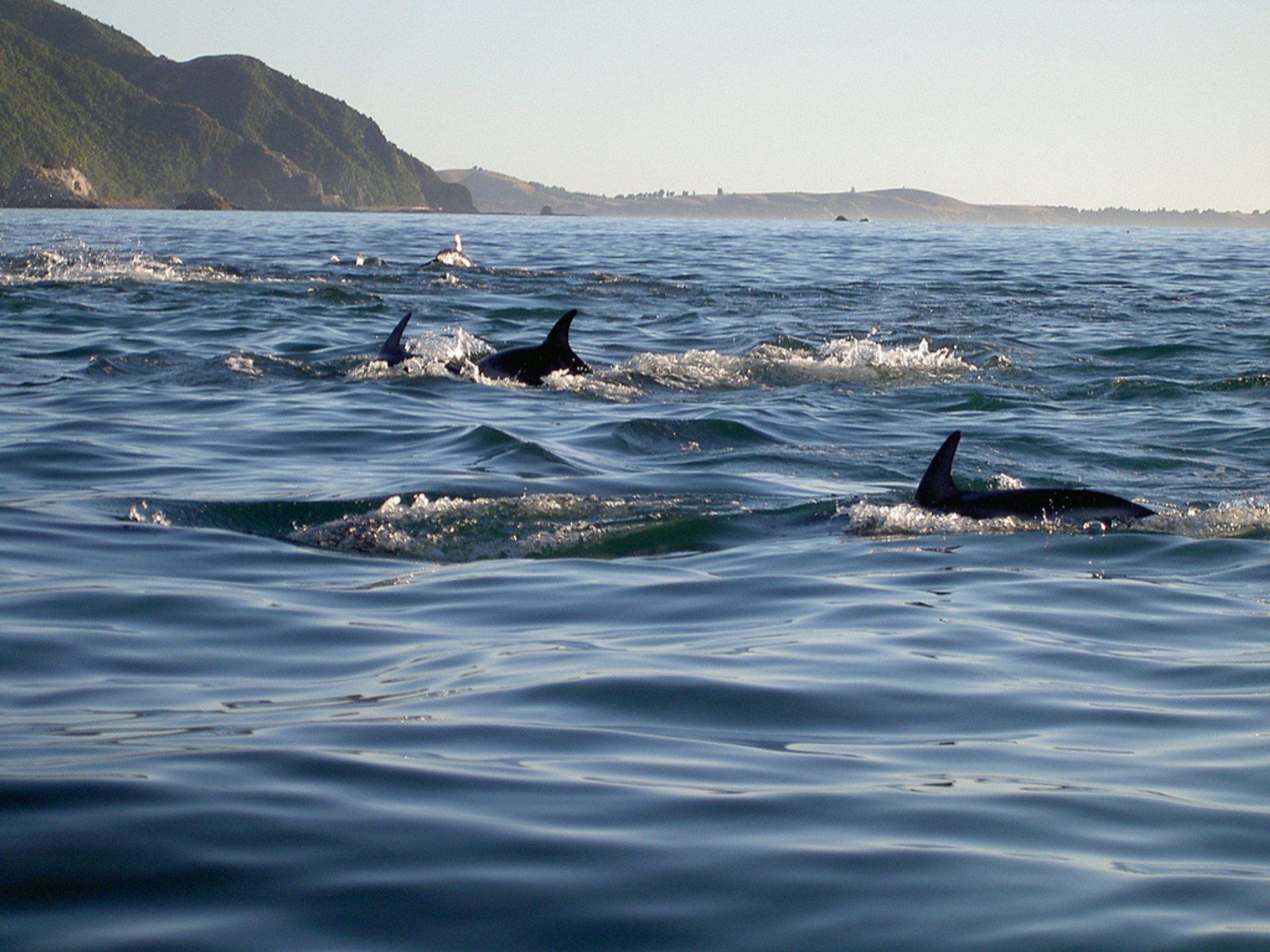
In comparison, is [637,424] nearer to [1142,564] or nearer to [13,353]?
[1142,564]

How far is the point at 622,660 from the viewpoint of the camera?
635cm

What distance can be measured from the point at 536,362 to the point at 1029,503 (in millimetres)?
7767

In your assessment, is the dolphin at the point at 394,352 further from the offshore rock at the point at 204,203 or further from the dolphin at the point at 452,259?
the offshore rock at the point at 204,203

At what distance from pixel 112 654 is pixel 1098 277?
111 feet

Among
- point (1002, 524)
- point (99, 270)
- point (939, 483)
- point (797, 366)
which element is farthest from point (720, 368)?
point (99, 270)

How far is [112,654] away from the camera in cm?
617

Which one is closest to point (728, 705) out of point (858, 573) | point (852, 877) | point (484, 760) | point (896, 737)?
point (896, 737)

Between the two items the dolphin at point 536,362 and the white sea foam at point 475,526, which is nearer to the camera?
the white sea foam at point 475,526

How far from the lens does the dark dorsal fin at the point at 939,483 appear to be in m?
9.61

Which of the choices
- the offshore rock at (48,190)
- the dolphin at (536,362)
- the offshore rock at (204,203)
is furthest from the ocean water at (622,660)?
the offshore rock at (48,190)

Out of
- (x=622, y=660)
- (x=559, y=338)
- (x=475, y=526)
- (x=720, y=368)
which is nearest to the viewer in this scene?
(x=622, y=660)

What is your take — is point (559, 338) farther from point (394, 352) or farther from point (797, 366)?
point (797, 366)

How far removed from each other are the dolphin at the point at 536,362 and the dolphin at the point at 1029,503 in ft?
23.0

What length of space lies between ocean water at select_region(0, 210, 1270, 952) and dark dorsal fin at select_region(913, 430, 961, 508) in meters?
0.16
